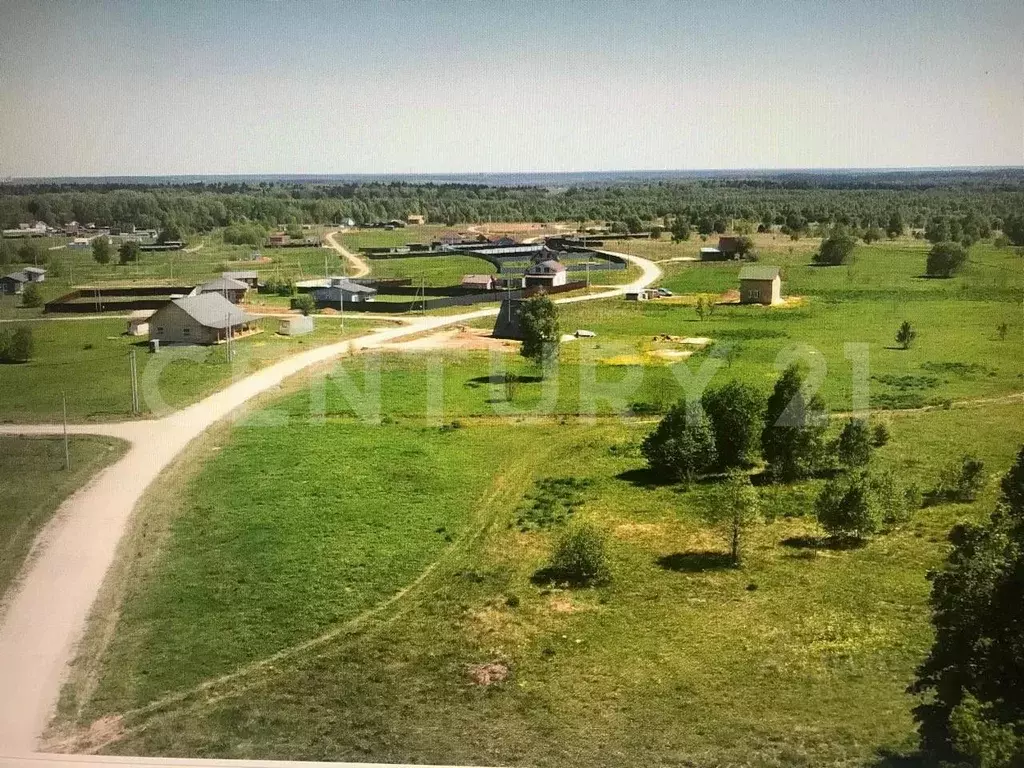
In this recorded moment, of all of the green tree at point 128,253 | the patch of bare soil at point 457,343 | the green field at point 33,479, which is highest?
the green tree at point 128,253

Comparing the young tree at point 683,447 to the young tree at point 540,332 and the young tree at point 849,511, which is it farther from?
the young tree at point 540,332

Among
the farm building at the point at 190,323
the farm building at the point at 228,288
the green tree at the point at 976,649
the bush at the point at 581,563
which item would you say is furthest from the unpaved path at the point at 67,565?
the farm building at the point at 228,288

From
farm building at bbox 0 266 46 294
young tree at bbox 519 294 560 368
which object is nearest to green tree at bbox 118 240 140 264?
farm building at bbox 0 266 46 294

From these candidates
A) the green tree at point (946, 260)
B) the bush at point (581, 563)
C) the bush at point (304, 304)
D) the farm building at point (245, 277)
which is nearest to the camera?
the bush at point (581, 563)

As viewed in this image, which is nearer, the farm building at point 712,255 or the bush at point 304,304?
the bush at point 304,304

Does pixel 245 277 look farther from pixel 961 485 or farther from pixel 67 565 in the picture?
pixel 961 485

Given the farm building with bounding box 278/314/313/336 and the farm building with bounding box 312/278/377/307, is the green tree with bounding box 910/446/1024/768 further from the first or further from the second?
the farm building with bounding box 312/278/377/307

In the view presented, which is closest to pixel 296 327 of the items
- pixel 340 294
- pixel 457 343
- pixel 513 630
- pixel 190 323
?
pixel 190 323
